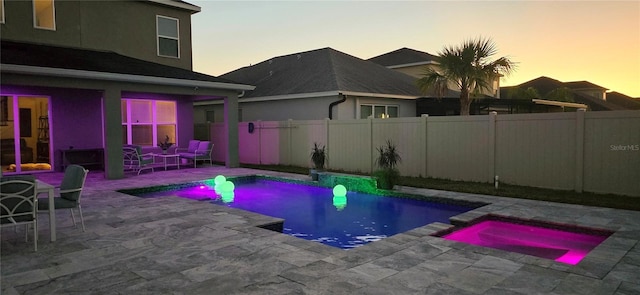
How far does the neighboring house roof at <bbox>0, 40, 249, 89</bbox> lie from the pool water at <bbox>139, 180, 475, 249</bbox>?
3.72 metres

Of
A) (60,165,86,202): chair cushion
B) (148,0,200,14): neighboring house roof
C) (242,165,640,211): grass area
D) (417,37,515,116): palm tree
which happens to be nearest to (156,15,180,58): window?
(148,0,200,14): neighboring house roof

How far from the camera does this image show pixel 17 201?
4902 millimetres

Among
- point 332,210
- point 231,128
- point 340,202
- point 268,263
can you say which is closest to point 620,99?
point 231,128

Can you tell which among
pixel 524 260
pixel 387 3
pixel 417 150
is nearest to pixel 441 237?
pixel 524 260

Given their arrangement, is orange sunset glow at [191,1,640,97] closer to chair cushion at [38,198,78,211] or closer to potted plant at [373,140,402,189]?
potted plant at [373,140,402,189]

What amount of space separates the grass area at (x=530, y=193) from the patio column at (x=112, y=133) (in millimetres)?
7924

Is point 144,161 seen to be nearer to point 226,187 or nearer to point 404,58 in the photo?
point 226,187

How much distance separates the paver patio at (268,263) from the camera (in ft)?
12.3

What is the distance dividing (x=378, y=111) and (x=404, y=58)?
9.55m

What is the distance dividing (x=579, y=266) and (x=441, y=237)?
1857 millimetres

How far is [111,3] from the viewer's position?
1432cm

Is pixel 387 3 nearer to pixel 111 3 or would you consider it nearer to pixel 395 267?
pixel 111 3

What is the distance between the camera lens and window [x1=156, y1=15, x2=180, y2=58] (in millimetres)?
15571

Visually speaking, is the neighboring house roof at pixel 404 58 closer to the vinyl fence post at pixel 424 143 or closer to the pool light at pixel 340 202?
the vinyl fence post at pixel 424 143
